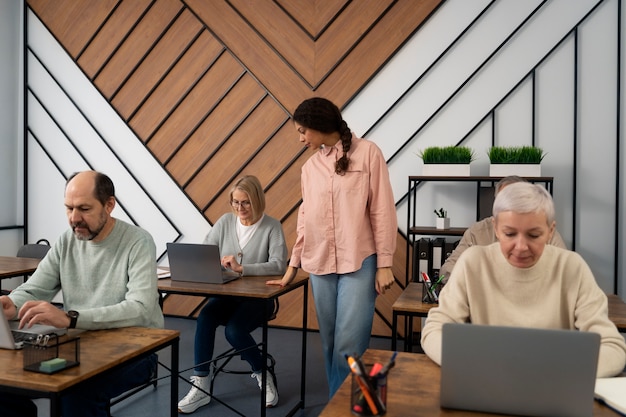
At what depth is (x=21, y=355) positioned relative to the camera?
1.70 m

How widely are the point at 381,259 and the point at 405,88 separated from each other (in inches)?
94.5

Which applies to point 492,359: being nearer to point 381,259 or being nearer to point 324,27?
point 381,259

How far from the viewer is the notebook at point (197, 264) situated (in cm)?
304

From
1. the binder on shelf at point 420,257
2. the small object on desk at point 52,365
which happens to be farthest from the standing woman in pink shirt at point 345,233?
the binder on shelf at point 420,257

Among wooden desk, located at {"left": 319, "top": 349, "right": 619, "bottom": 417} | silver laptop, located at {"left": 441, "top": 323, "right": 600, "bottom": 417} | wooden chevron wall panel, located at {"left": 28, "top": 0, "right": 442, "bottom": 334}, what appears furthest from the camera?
wooden chevron wall panel, located at {"left": 28, "top": 0, "right": 442, "bottom": 334}

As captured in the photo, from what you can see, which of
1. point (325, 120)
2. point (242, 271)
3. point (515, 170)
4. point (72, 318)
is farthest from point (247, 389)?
point (515, 170)

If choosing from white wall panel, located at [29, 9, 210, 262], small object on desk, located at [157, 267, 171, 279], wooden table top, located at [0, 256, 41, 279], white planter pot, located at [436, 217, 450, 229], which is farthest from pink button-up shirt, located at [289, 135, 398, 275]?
white wall panel, located at [29, 9, 210, 262]

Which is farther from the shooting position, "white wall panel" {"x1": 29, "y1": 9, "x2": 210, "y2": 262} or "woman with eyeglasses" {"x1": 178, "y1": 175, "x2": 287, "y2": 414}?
"white wall panel" {"x1": 29, "y1": 9, "x2": 210, "y2": 262}

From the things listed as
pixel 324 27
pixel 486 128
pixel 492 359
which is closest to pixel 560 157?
pixel 486 128

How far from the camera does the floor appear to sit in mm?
3301

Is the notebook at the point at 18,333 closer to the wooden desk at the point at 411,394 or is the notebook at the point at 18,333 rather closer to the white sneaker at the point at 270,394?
the wooden desk at the point at 411,394

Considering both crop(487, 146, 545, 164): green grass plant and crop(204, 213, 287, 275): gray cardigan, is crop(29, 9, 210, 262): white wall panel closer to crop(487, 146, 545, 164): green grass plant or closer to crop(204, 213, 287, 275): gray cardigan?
crop(204, 213, 287, 275): gray cardigan

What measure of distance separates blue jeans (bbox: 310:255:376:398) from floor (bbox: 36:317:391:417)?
658mm

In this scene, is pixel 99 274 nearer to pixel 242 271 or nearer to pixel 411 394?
pixel 242 271
